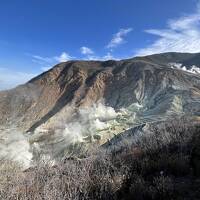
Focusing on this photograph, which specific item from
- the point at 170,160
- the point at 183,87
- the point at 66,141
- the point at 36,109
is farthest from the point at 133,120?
the point at 170,160

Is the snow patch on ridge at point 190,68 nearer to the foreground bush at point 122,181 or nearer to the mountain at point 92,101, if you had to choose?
the mountain at point 92,101

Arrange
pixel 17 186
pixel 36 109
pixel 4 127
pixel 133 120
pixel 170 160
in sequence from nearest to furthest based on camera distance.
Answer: pixel 17 186 < pixel 170 160 < pixel 133 120 < pixel 4 127 < pixel 36 109

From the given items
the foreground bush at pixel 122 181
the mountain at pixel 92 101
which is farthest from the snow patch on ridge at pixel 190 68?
the foreground bush at pixel 122 181

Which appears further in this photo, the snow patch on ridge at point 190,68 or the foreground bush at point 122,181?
the snow patch on ridge at point 190,68

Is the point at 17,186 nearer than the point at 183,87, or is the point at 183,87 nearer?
the point at 17,186

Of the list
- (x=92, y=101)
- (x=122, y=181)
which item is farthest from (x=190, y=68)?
(x=122, y=181)

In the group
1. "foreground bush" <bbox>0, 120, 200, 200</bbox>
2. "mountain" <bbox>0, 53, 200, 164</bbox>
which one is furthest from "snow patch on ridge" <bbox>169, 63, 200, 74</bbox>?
"foreground bush" <bbox>0, 120, 200, 200</bbox>

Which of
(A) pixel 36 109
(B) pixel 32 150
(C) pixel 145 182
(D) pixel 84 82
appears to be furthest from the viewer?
(D) pixel 84 82

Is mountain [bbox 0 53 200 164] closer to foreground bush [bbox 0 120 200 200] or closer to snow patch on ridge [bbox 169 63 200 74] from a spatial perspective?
snow patch on ridge [bbox 169 63 200 74]

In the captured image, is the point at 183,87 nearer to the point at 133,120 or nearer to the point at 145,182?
the point at 133,120
